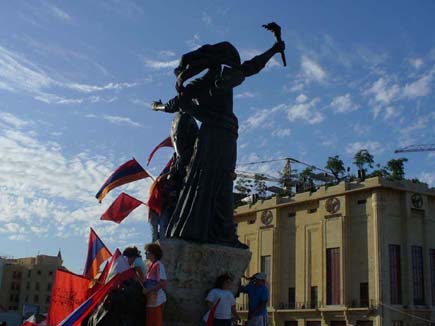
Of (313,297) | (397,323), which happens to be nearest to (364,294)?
(397,323)

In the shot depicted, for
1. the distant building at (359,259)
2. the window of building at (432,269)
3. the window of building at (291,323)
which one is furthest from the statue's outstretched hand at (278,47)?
the window of building at (291,323)

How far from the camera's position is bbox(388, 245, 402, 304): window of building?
156 ft

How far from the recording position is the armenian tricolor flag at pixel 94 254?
828cm

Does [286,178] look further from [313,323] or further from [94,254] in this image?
[94,254]

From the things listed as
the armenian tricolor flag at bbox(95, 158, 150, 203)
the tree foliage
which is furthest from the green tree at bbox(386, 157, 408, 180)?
the armenian tricolor flag at bbox(95, 158, 150, 203)

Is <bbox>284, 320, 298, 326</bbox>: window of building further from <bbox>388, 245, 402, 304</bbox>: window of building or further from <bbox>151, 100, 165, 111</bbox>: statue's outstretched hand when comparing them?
<bbox>151, 100, 165, 111</bbox>: statue's outstretched hand

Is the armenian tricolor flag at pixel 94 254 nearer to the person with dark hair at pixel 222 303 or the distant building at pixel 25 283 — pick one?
the person with dark hair at pixel 222 303

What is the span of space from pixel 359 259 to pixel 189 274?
43825 millimetres

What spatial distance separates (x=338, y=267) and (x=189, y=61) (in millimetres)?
44559

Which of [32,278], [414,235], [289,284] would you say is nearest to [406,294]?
Answer: [414,235]

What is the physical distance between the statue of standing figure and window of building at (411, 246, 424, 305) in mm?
44707

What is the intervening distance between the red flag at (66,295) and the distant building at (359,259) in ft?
138

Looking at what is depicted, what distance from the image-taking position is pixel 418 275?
49.4 m

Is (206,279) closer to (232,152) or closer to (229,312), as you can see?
(229,312)
